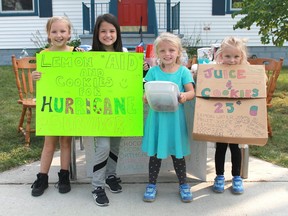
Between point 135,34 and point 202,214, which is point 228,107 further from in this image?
point 135,34

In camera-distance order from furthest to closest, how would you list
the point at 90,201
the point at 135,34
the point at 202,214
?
1. the point at 135,34
2. the point at 90,201
3. the point at 202,214

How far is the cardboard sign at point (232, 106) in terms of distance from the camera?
292 centimetres

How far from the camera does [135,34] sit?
11078mm

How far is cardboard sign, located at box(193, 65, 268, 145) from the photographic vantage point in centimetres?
292

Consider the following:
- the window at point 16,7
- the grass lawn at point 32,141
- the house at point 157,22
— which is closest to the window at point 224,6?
the house at point 157,22

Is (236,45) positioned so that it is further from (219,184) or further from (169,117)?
(219,184)

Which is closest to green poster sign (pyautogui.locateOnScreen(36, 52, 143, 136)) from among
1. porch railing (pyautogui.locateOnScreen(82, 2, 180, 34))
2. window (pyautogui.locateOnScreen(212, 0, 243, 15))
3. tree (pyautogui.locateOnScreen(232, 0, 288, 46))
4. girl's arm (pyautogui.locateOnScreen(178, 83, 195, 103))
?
girl's arm (pyautogui.locateOnScreen(178, 83, 195, 103))

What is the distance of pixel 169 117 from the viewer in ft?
9.73

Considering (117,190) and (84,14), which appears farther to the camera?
(84,14)

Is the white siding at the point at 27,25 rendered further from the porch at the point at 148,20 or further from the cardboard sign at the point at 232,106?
the cardboard sign at the point at 232,106

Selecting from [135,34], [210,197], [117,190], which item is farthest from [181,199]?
[135,34]

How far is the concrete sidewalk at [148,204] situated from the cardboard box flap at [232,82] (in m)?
0.85

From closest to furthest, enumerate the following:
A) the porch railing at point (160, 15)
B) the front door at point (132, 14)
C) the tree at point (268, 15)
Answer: the tree at point (268, 15)
the porch railing at point (160, 15)
the front door at point (132, 14)

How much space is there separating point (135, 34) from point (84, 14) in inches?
65.6
